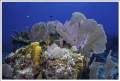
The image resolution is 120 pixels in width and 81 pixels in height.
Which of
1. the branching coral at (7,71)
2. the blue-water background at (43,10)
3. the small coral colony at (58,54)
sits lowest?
the branching coral at (7,71)

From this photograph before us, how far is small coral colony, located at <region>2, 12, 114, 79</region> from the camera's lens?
Result: 3086 mm

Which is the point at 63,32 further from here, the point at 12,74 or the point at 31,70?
the point at 12,74

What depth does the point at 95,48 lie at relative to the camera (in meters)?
Answer: 4.25

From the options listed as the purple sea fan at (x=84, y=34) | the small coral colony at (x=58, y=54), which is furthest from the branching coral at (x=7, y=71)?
the purple sea fan at (x=84, y=34)

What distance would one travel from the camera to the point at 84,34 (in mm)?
4195

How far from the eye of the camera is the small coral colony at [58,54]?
3.09 meters

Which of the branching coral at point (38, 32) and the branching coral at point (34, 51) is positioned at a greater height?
the branching coral at point (38, 32)

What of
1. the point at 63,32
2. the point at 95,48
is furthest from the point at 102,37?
the point at 63,32

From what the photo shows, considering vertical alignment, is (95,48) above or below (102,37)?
below

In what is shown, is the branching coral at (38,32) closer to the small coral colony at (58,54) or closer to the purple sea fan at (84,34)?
the small coral colony at (58,54)

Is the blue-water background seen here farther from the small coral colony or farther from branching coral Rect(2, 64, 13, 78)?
branching coral Rect(2, 64, 13, 78)

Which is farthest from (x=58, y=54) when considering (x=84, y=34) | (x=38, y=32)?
(x=38, y=32)

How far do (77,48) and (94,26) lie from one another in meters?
1.05

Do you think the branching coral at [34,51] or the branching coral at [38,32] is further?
the branching coral at [38,32]
